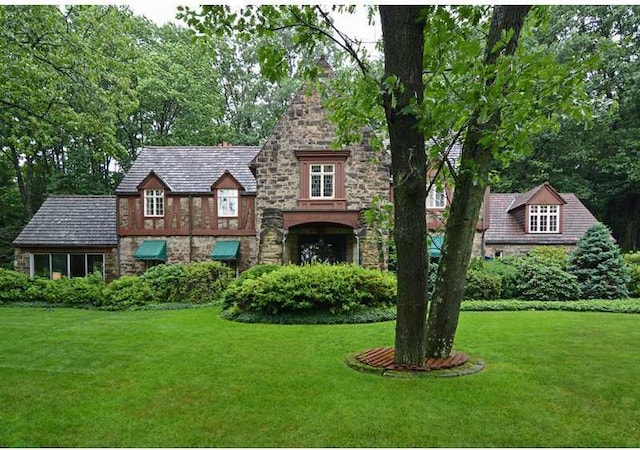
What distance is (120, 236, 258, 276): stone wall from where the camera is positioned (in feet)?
67.1

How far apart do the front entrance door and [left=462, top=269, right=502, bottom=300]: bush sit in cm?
597

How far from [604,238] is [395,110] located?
13.9 m

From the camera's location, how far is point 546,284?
14.8 meters

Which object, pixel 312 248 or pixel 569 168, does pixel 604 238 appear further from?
pixel 569 168

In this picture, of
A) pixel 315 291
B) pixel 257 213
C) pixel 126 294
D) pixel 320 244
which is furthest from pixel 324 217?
pixel 126 294

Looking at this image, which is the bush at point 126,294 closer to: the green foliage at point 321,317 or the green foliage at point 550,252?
the green foliage at point 321,317

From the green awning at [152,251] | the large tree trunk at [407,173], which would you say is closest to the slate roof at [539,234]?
the green awning at [152,251]

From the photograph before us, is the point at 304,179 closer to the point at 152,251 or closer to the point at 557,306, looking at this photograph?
the point at 152,251

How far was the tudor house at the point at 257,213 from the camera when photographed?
57.6ft

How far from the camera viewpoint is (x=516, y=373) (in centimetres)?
612

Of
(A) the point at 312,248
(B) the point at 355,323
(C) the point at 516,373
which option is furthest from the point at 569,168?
(C) the point at 516,373

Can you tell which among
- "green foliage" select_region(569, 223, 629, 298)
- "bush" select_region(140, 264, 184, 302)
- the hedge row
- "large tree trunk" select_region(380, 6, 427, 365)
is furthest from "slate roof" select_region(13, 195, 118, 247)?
"green foliage" select_region(569, 223, 629, 298)

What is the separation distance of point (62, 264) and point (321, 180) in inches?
539

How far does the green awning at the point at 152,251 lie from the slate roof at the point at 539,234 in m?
16.8
